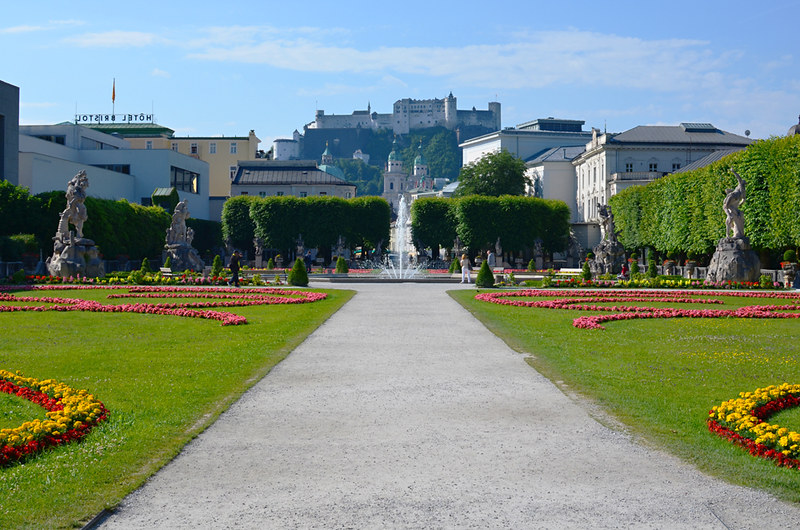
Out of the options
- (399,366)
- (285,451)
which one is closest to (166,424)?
(285,451)

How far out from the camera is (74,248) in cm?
3894

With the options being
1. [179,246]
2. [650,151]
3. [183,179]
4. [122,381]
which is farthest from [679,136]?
[122,381]

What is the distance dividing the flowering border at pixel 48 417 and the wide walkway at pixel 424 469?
1.21 meters

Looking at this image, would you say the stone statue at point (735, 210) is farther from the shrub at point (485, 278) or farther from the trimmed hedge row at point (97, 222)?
the trimmed hedge row at point (97, 222)

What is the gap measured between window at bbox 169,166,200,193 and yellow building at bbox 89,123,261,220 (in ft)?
61.8

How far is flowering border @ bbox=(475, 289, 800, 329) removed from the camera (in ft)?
71.2

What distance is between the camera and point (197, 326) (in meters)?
18.9

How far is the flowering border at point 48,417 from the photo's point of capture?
714cm

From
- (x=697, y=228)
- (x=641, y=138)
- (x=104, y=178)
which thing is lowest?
(x=697, y=228)

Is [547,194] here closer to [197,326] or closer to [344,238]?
[344,238]

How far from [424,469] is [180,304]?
1945cm

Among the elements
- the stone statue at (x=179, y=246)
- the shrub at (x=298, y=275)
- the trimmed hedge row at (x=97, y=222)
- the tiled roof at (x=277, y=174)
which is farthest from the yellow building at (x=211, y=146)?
the shrub at (x=298, y=275)

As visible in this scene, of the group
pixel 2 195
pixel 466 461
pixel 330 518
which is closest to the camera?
pixel 330 518

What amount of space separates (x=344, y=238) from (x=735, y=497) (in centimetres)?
6963
